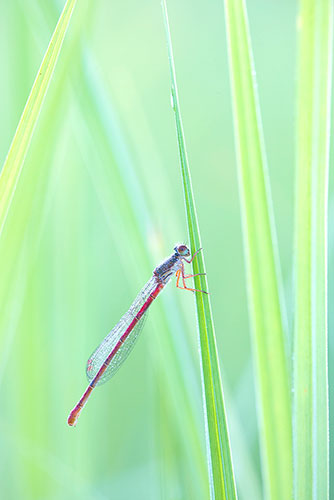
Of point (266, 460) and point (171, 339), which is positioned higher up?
point (171, 339)

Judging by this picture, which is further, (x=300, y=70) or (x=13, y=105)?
(x=13, y=105)

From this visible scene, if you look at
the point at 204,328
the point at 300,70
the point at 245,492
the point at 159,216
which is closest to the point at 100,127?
the point at 159,216

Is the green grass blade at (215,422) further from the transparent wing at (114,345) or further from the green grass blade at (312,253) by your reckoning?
the transparent wing at (114,345)

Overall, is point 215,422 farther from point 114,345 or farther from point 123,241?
point 114,345

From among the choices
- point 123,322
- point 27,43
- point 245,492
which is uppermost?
point 27,43

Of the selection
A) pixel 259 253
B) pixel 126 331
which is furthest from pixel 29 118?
pixel 126 331

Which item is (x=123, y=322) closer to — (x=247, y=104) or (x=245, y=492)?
(x=245, y=492)

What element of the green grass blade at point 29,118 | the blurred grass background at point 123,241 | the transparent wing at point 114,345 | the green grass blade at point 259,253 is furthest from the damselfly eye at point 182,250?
the green grass blade at point 29,118
